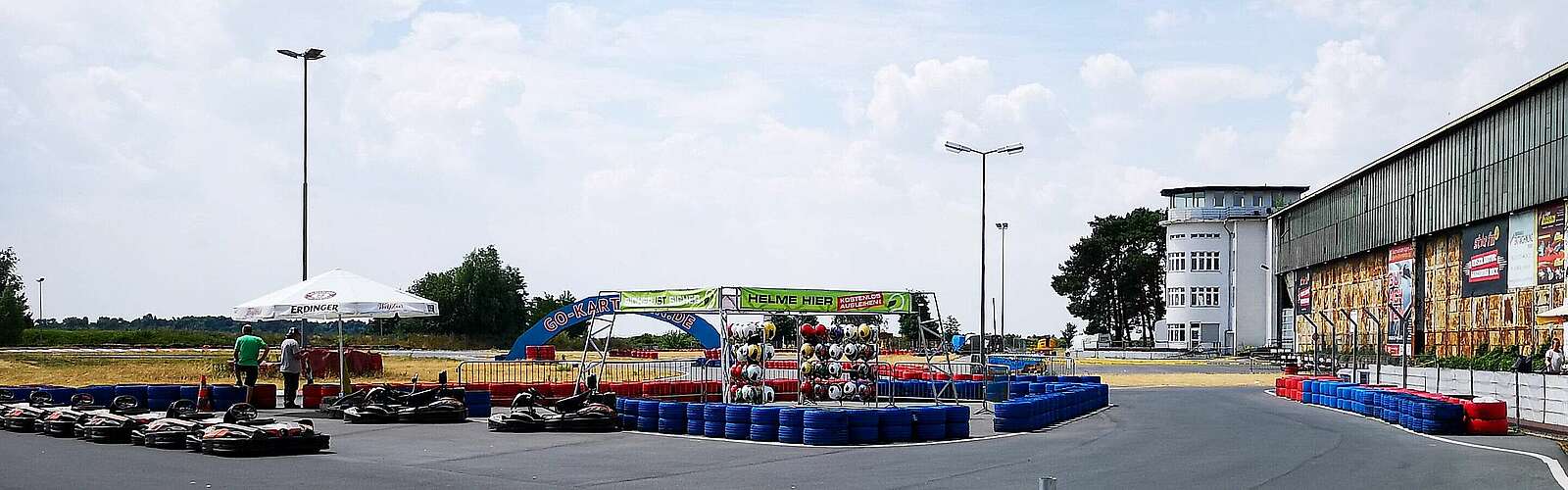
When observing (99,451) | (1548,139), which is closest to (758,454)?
(99,451)

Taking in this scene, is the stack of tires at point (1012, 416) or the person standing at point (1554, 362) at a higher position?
the person standing at point (1554, 362)

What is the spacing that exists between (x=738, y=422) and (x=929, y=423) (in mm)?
2909

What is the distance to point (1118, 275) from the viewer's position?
12444cm

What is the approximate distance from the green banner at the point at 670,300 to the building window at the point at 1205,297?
7920 cm

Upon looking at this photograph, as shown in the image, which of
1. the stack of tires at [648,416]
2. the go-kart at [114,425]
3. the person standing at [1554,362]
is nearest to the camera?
the go-kart at [114,425]

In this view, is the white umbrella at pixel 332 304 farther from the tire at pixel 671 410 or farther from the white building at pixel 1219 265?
the white building at pixel 1219 265

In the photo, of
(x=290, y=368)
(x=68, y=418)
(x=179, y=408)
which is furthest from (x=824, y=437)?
(x=290, y=368)

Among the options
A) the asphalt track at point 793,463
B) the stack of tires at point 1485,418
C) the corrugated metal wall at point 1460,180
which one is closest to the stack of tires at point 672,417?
the asphalt track at point 793,463

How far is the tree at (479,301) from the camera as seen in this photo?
120562mm

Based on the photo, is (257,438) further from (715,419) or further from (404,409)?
(404,409)

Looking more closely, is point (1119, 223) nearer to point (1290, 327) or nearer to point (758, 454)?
point (1290, 327)

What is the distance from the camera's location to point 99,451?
57.6ft

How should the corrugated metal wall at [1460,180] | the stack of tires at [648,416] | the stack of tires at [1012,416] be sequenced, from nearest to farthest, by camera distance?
1. the stack of tires at [648,416]
2. the stack of tires at [1012,416]
3. the corrugated metal wall at [1460,180]

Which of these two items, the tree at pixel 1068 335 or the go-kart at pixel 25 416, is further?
the tree at pixel 1068 335
